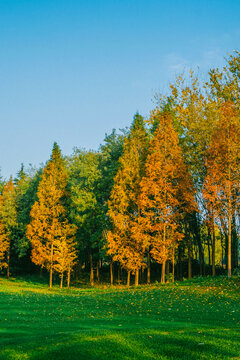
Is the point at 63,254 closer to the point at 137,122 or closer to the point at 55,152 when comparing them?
the point at 55,152

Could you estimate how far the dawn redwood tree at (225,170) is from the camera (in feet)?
76.8

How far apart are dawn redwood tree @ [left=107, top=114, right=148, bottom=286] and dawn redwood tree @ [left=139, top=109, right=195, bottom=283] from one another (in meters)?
1.37

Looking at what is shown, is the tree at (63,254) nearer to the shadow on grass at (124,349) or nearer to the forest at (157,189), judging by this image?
the forest at (157,189)

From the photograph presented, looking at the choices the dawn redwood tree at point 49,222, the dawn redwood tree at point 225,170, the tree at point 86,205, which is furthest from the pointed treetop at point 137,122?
the dawn redwood tree at point 225,170

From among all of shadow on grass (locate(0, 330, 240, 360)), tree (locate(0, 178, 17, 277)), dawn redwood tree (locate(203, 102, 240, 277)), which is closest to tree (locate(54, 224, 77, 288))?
tree (locate(0, 178, 17, 277))

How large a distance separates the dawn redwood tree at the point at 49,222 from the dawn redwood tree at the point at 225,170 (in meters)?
15.1

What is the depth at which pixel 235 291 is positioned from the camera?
17719 millimetres

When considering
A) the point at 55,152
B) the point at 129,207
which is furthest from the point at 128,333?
the point at 55,152

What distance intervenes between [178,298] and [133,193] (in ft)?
44.0

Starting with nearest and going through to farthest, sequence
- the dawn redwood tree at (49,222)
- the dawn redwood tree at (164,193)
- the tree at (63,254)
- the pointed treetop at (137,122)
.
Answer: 1. the dawn redwood tree at (164,193)
2. the tree at (63,254)
3. the pointed treetop at (137,122)
4. the dawn redwood tree at (49,222)

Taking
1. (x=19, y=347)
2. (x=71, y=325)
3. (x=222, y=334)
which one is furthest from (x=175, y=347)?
(x=71, y=325)

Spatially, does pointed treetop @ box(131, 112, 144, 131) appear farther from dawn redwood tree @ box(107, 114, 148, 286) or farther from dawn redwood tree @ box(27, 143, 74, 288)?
dawn redwood tree @ box(27, 143, 74, 288)

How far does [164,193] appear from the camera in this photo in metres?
26.2

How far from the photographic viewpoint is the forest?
959 inches
